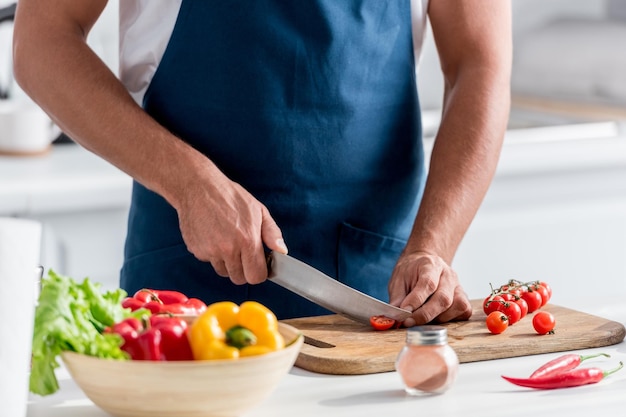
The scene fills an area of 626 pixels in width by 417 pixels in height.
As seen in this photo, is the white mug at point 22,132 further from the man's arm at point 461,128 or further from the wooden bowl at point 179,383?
the wooden bowl at point 179,383

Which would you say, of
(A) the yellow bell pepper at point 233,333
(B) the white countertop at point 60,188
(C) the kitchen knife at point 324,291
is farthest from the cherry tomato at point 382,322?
(B) the white countertop at point 60,188

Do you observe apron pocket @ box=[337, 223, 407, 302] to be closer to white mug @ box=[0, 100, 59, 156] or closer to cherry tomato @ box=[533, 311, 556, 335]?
cherry tomato @ box=[533, 311, 556, 335]

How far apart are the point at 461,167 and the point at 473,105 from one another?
108mm

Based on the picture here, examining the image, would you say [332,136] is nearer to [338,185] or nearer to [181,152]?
[338,185]

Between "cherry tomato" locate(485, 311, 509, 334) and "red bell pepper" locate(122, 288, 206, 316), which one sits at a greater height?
"red bell pepper" locate(122, 288, 206, 316)

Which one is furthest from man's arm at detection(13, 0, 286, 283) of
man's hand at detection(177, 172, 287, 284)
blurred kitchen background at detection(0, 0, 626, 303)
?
blurred kitchen background at detection(0, 0, 626, 303)

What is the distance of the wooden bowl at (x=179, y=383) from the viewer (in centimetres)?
96

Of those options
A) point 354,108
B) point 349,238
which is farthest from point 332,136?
point 349,238

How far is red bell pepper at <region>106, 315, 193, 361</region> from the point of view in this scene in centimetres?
100

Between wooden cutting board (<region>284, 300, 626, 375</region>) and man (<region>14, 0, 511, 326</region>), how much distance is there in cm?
10

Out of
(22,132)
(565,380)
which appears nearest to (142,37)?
(565,380)

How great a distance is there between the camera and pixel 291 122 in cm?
159

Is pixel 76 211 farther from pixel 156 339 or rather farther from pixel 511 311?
pixel 156 339

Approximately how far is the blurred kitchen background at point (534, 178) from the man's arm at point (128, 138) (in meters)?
0.61
